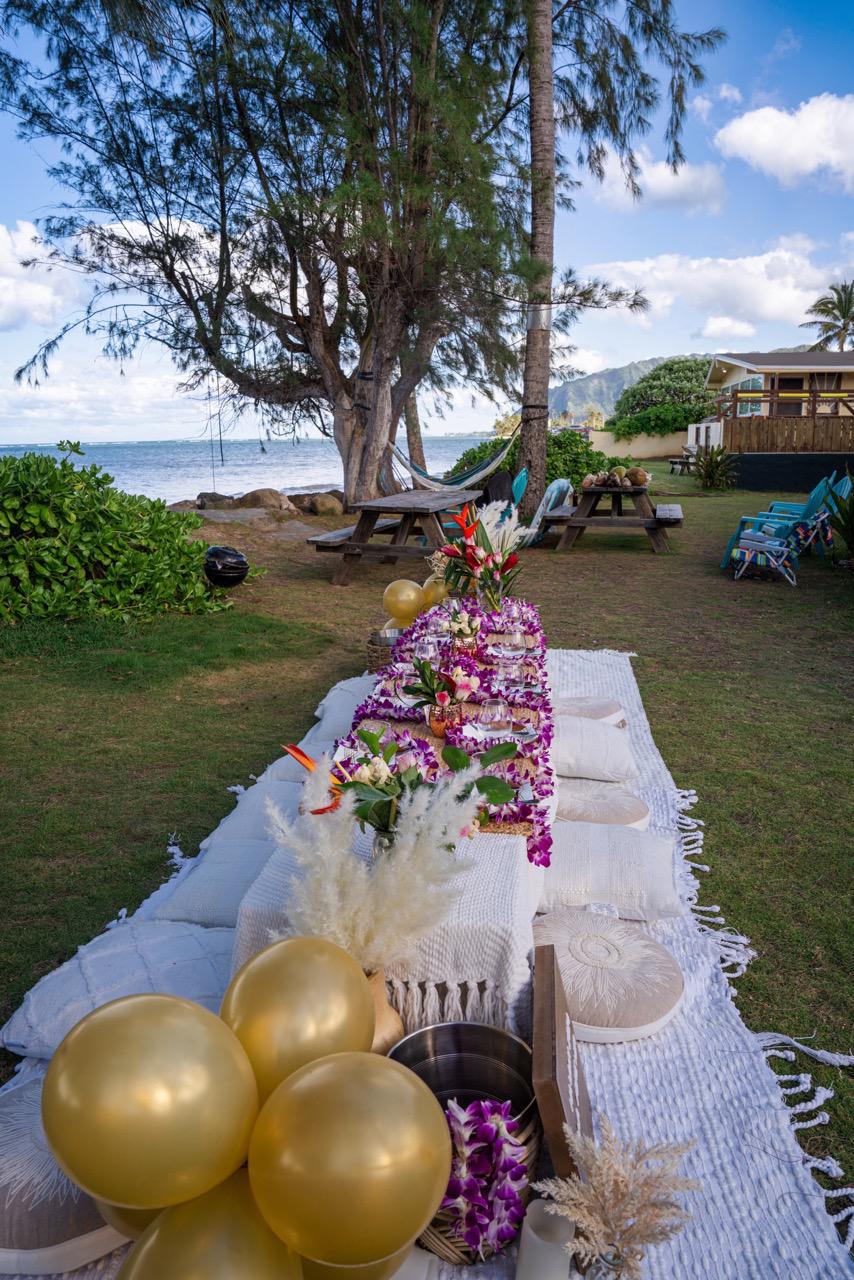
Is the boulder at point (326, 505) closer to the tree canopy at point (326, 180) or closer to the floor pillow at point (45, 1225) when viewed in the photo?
the tree canopy at point (326, 180)

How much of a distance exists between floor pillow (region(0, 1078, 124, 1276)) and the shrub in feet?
56.0

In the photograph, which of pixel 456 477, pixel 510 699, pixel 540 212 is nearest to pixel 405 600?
pixel 510 699

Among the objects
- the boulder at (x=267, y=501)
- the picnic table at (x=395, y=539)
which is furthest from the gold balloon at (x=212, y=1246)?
the boulder at (x=267, y=501)

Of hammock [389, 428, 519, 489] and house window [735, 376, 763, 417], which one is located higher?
house window [735, 376, 763, 417]

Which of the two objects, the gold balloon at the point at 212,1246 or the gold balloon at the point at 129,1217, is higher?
the gold balloon at the point at 212,1246

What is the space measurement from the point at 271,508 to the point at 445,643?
30.4 ft

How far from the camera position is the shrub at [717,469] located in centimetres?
1667

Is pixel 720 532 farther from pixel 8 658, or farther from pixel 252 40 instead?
pixel 8 658

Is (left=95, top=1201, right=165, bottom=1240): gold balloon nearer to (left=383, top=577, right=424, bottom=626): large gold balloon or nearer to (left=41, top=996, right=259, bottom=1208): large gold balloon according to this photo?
(left=41, top=996, right=259, bottom=1208): large gold balloon

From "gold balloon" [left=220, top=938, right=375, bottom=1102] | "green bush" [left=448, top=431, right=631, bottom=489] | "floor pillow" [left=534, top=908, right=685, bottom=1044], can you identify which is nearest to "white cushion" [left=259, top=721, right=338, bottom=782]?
"floor pillow" [left=534, top=908, right=685, bottom=1044]

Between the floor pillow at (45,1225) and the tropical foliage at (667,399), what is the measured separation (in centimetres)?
2646

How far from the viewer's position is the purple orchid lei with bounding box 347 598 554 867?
2299 mm

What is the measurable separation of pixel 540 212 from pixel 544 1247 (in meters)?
10.8

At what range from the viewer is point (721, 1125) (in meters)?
1.80
